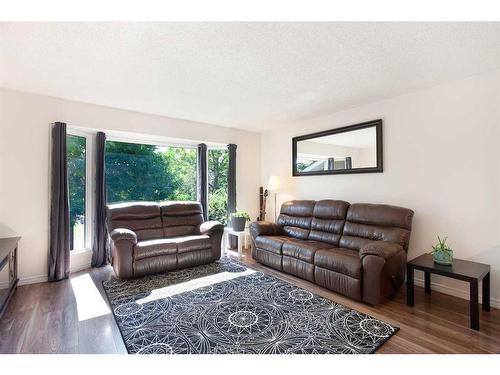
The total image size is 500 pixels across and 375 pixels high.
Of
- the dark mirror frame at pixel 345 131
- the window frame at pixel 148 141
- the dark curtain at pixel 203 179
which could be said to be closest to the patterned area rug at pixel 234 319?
the dark curtain at pixel 203 179

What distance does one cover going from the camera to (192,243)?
3.59m

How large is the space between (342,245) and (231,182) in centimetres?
233

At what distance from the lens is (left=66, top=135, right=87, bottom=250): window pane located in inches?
137

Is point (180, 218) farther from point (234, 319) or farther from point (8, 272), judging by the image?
point (234, 319)

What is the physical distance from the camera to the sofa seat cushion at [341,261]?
2576 mm

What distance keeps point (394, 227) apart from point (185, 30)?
294cm

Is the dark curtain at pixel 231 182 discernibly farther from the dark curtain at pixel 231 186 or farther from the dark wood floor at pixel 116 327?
the dark wood floor at pixel 116 327

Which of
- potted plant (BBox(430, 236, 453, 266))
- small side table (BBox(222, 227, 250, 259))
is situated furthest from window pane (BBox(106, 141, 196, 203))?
potted plant (BBox(430, 236, 453, 266))

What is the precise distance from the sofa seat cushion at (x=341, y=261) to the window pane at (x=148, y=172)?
9.06 feet

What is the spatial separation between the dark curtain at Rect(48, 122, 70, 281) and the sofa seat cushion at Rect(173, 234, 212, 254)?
141 cm

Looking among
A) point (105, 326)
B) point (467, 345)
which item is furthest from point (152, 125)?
point (467, 345)

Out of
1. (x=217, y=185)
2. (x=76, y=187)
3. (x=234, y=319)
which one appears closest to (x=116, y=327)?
(x=234, y=319)

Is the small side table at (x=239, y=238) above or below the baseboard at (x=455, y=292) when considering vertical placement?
above

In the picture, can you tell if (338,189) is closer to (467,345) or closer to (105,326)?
(467,345)
